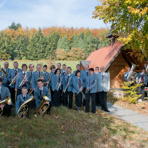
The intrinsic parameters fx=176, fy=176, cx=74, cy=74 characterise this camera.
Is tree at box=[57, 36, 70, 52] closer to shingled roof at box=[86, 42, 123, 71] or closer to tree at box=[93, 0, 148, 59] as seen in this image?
shingled roof at box=[86, 42, 123, 71]

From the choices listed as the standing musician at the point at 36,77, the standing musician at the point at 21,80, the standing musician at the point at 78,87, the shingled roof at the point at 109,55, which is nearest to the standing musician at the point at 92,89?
the standing musician at the point at 78,87

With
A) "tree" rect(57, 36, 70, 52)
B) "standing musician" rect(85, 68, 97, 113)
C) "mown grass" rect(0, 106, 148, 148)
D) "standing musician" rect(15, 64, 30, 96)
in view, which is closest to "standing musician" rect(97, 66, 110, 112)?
"standing musician" rect(85, 68, 97, 113)

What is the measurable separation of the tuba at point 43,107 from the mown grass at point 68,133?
8.6 inches

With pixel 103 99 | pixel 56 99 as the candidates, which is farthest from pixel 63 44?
pixel 56 99

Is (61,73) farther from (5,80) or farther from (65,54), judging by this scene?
(65,54)

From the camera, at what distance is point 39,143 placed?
4.56m

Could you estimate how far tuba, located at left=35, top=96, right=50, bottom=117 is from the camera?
621cm

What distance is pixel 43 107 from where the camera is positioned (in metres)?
6.45

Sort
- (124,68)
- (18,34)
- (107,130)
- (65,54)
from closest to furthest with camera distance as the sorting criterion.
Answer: (107,130)
(124,68)
(65,54)
(18,34)

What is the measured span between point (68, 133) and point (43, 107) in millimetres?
1617

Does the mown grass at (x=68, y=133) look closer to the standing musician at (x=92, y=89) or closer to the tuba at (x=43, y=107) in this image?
the tuba at (x=43, y=107)

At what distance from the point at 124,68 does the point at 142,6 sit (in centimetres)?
535

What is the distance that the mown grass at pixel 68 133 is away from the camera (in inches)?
183

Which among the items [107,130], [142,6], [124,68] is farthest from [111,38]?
[107,130]
